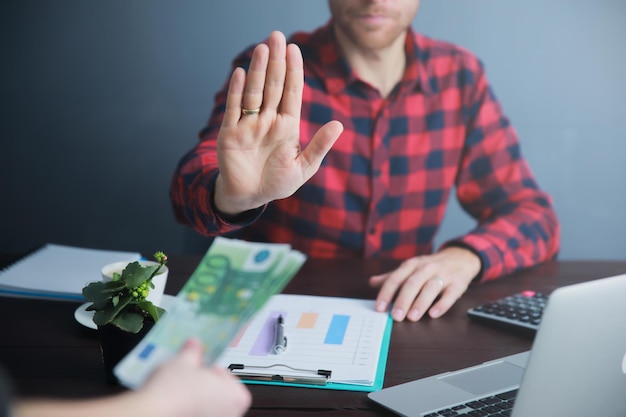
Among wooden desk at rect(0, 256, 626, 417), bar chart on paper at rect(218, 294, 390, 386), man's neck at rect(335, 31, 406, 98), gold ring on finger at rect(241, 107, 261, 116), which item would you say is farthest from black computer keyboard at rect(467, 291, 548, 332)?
man's neck at rect(335, 31, 406, 98)

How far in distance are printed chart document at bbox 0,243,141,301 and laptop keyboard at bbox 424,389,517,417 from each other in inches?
27.3

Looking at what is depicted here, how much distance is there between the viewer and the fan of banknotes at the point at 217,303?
540 mm

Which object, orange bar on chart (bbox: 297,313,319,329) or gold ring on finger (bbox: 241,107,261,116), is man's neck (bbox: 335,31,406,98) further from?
orange bar on chart (bbox: 297,313,319,329)

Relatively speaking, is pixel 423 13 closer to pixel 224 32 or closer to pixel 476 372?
pixel 224 32

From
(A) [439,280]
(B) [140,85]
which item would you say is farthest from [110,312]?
(B) [140,85]

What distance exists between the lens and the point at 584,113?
7.98ft

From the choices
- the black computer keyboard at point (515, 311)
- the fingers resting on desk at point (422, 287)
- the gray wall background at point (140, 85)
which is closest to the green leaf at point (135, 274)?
the fingers resting on desk at point (422, 287)

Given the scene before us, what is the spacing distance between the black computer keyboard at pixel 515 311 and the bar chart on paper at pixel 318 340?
0.56ft

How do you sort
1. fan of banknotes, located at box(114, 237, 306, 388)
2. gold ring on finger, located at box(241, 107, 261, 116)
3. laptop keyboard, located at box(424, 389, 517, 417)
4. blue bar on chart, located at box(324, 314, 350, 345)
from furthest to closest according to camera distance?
gold ring on finger, located at box(241, 107, 261, 116)
blue bar on chart, located at box(324, 314, 350, 345)
laptop keyboard, located at box(424, 389, 517, 417)
fan of banknotes, located at box(114, 237, 306, 388)

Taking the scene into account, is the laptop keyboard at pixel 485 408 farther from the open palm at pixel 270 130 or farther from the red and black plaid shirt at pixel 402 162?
the red and black plaid shirt at pixel 402 162

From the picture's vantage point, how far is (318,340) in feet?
3.48

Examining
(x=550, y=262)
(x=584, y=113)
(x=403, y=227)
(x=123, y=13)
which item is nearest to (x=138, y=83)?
(x=123, y=13)

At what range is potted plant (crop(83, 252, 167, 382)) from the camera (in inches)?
34.2

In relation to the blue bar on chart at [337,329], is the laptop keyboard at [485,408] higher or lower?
higher
